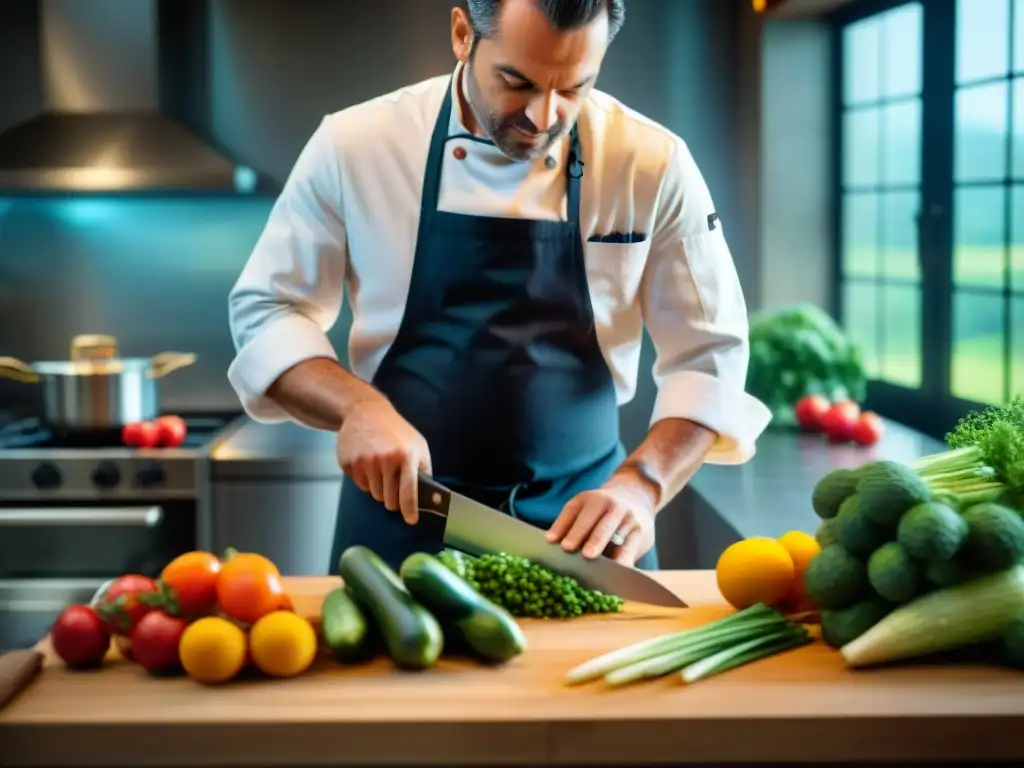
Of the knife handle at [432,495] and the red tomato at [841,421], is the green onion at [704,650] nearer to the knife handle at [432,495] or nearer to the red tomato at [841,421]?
the knife handle at [432,495]

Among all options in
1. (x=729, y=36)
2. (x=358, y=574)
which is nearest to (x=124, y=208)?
(x=729, y=36)

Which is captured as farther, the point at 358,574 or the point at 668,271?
the point at 668,271

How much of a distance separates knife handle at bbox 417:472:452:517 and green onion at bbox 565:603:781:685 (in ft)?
0.91

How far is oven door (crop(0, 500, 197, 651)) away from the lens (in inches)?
107

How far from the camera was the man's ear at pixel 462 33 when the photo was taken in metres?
1.57

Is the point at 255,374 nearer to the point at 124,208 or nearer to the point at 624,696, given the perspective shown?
the point at 624,696

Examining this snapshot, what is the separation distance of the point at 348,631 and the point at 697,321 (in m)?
0.69

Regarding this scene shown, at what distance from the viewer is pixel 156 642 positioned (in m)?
1.12

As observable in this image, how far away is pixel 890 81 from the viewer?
2945 millimetres

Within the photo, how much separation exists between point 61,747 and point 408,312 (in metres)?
0.80

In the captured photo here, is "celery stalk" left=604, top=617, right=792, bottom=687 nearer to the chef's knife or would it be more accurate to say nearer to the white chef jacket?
the chef's knife

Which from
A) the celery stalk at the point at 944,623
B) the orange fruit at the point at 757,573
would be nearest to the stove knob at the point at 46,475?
the orange fruit at the point at 757,573

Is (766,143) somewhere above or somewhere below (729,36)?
below

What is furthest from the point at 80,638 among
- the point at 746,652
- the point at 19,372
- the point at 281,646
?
the point at 19,372
